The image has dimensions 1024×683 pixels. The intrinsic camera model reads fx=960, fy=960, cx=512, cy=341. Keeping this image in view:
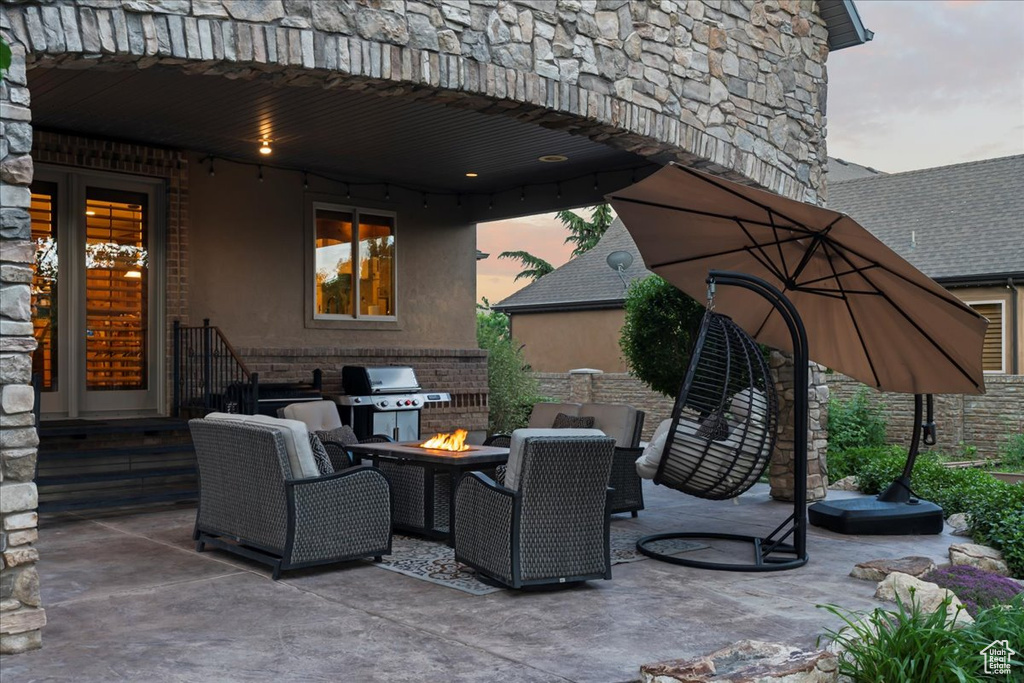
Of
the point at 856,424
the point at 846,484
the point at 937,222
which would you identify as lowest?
the point at 846,484

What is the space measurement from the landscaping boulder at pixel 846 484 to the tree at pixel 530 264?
2069cm

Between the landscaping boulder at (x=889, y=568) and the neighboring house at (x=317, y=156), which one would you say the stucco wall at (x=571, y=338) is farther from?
the landscaping boulder at (x=889, y=568)

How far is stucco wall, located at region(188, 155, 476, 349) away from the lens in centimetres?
1005

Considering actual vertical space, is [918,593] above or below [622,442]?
below

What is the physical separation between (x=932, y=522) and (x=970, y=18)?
36.5 feet

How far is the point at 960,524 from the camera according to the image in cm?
714

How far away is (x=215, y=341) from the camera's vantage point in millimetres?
9727

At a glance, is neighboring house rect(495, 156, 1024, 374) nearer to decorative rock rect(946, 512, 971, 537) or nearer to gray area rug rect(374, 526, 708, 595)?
decorative rock rect(946, 512, 971, 537)

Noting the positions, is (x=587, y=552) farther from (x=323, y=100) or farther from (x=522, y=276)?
(x=522, y=276)

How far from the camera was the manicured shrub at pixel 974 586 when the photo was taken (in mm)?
4570

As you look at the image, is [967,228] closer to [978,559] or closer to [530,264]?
[978,559]

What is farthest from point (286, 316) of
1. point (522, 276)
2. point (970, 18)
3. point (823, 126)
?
point (522, 276)

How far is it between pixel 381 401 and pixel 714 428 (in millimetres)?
5561

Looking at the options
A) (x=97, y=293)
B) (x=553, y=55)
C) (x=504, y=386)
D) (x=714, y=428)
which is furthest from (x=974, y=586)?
(x=504, y=386)
